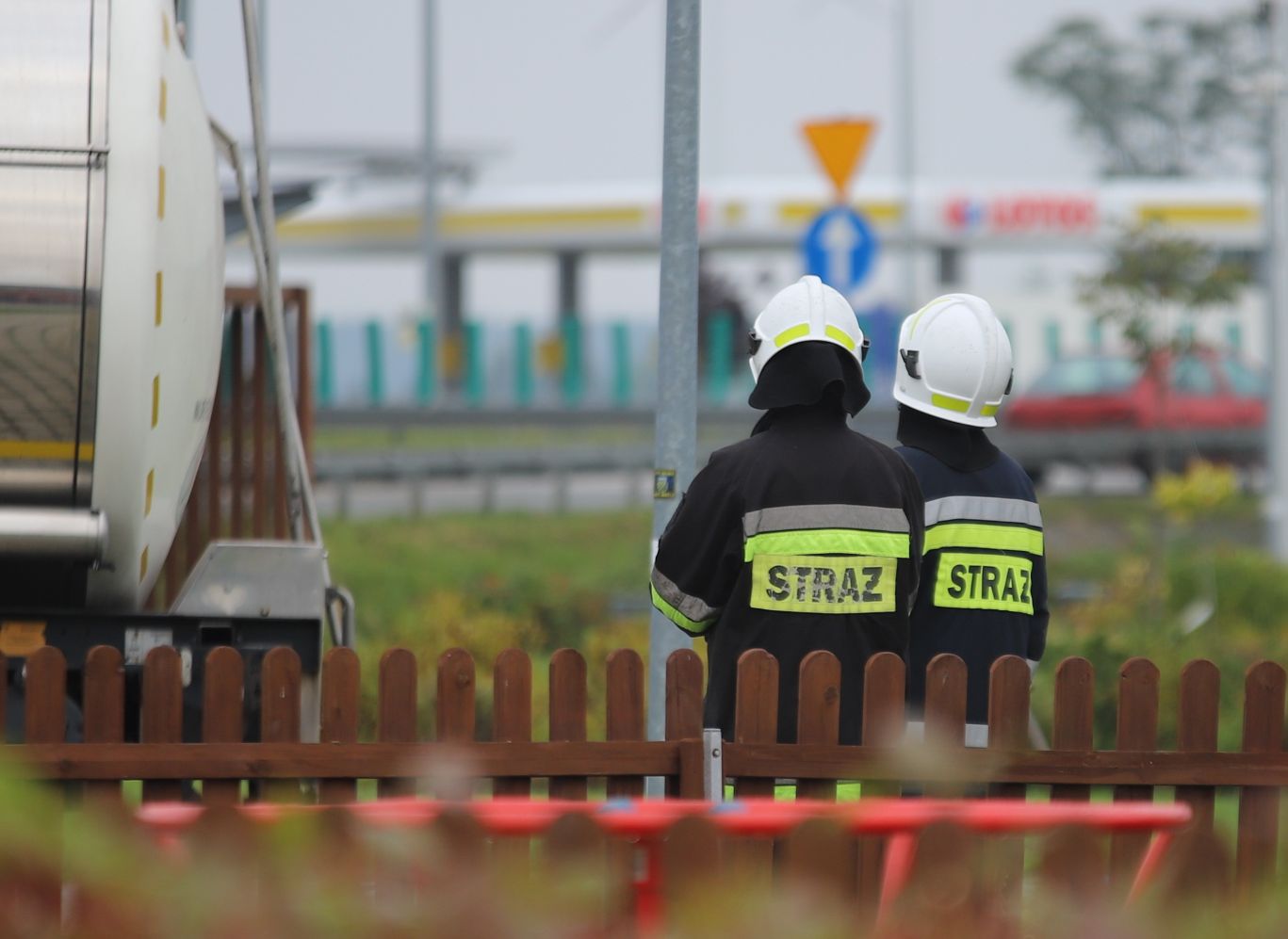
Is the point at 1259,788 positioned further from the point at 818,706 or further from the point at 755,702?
the point at 755,702

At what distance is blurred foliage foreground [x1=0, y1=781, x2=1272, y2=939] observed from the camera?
1786 millimetres

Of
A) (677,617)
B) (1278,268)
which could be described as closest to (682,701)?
(677,617)

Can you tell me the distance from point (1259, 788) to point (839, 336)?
141 centimetres

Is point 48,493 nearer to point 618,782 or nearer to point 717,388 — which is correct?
point 618,782

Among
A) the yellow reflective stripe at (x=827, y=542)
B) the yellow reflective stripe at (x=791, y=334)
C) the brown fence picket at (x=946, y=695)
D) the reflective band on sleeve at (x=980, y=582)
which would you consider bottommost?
the brown fence picket at (x=946, y=695)

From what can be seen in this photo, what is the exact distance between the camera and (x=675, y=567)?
13.4ft

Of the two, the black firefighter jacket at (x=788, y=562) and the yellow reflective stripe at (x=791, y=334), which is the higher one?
the yellow reflective stripe at (x=791, y=334)

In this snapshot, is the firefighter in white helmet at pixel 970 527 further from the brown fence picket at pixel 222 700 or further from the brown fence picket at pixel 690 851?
the brown fence picket at pixel 690 851

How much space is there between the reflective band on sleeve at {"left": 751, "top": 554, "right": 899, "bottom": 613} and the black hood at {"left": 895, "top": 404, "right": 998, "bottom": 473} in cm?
48

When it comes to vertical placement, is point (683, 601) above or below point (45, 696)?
above

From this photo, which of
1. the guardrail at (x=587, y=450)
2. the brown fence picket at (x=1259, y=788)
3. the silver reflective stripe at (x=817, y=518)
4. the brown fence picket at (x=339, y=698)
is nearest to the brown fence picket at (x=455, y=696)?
the brown fence picket at (x=339, y=698)

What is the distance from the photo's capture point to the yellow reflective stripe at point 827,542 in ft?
13.2

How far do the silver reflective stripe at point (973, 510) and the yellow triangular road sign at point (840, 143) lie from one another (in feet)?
26.6

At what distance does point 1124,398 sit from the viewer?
28.2 meters
